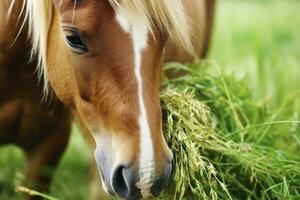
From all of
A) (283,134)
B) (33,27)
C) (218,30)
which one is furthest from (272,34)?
(33,27)

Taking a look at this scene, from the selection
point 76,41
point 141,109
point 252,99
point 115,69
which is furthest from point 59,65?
Result: point 252,99

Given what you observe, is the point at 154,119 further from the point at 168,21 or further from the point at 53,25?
the point at 53,25

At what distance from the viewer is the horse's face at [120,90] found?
1974 millimetres

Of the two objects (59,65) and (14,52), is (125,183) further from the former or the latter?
(14,52)

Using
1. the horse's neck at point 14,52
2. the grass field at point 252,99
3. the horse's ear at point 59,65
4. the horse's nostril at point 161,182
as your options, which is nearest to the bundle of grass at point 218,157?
the grass field at point 252,99

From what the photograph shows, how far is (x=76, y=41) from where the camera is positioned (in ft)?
7.12

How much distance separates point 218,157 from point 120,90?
518mm

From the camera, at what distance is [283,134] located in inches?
113

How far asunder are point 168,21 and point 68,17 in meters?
0.34

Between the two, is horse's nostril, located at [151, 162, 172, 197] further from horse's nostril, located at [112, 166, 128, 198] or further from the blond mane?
the blond mane

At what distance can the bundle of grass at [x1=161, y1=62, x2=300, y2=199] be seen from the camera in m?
2.22

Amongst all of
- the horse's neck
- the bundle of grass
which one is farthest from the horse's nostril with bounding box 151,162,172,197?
the horse's neck

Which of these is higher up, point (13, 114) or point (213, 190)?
point (13, 114)

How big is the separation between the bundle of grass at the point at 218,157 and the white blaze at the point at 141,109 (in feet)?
0.80
